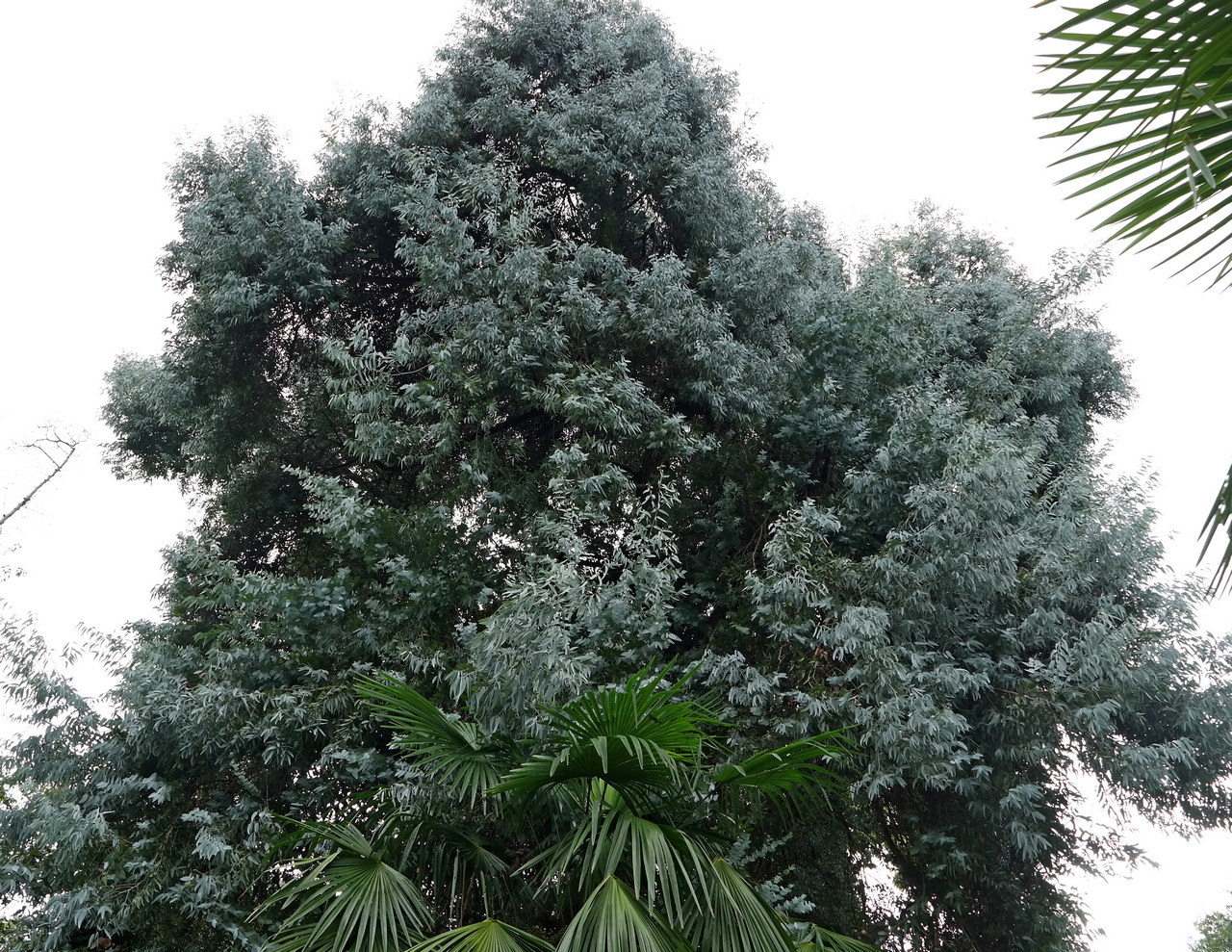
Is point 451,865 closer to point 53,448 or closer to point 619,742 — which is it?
point 619,742

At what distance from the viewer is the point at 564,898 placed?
398 centimetres

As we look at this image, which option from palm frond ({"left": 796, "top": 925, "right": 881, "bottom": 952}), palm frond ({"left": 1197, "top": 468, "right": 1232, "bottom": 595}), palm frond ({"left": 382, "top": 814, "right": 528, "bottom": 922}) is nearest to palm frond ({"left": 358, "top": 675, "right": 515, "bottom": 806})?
palm frond ({"left": 382, "top": 814, "right": 528, "bottom": 922})

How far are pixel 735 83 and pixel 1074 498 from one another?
551 centimetres

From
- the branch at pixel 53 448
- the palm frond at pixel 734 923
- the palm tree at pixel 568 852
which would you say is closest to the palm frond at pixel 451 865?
the palm tree at pixel 568 852

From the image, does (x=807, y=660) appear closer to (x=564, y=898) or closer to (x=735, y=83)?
(x=564, y=898)

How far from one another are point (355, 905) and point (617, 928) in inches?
50.0

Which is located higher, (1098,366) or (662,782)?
(1098,366)

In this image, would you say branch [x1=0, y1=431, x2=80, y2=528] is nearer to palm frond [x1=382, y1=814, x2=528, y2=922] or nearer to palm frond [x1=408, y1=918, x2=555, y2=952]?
palm frond [x1=382, y1=814, x2=528, y2=922]

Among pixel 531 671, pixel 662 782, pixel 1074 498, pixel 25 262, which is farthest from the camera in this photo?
→ pixel 25 262

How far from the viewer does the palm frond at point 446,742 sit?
4.12 meters

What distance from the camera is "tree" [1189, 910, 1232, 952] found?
49.0ft

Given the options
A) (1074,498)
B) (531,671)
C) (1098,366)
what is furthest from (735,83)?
(531,671)

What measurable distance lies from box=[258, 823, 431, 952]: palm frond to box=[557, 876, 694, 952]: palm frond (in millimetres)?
922

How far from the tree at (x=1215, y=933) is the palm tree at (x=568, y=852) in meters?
14.5
